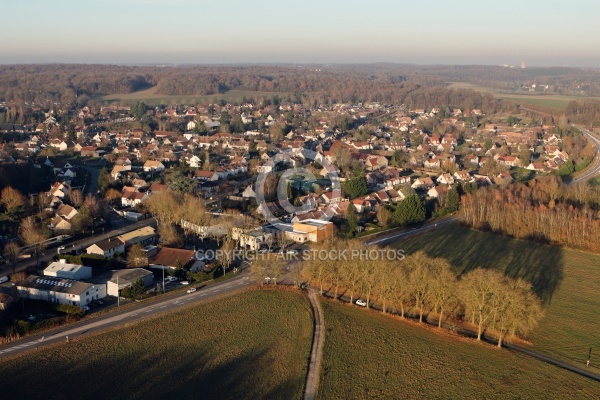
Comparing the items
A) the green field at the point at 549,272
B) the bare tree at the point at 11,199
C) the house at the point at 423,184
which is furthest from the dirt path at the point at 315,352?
the house at the point at 423,184

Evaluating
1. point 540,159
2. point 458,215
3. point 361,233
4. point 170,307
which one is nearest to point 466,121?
point 540,159

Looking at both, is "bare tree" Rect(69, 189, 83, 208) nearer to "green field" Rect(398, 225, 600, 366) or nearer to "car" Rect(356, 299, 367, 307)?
"green field" Rect(398, 225, 600, 366)

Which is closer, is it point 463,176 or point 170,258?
point 170,258

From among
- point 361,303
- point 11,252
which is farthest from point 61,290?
point 361,303

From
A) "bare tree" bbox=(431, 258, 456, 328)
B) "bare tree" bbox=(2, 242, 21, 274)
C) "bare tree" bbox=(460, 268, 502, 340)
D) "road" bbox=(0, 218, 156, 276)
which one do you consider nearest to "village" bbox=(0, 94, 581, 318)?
"bare tree" bbox=(2, 242, 21, 274)

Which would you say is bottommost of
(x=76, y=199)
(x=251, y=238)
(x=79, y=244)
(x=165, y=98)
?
(x=79, y=244)

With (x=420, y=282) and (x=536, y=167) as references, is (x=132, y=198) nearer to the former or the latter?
(x=420, y=282)
